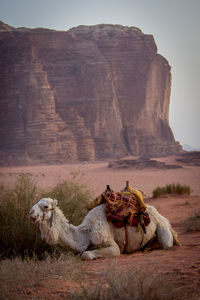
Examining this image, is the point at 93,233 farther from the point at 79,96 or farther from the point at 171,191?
the point at 79,96

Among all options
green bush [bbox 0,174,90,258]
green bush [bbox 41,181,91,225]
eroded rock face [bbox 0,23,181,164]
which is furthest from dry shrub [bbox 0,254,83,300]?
eroded rock face [bbox 0,23,181,164]

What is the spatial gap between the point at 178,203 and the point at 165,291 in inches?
425


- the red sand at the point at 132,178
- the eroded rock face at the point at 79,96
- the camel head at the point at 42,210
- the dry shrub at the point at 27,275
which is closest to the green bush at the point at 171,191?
the red sand at the point at 132,178

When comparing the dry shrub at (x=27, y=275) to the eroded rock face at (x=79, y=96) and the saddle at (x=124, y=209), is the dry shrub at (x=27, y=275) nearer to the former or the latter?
the saddle at (x=124, y=209)

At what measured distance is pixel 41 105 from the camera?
49.6m

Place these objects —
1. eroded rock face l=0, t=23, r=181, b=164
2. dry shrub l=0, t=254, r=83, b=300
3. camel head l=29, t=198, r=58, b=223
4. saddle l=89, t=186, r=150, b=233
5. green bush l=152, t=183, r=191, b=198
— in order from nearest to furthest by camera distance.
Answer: dry shrub l=0, t=254, r=83, b=300
camel head l=29, t=198, r=58, b=223
saddle l=89, t=186, r=150, b=233
green bush l=152, t=183, r=191, b=198
eroded rock face l=0, t=23, r=181, b=164

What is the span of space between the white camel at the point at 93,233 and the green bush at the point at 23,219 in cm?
30

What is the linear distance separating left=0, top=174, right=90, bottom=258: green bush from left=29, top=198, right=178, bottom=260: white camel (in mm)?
305

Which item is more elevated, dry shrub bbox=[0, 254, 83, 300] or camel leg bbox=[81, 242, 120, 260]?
dry shrub bbox=[0, 254, 83, 300]

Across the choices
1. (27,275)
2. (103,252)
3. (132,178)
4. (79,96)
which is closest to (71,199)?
(103,252)

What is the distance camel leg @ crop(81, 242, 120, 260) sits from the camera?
4.57 meters

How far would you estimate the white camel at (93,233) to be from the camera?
4516mm

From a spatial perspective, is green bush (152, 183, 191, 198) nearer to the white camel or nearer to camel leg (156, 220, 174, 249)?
camel leg (156, 220, 174, 249)

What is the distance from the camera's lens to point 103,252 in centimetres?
469
